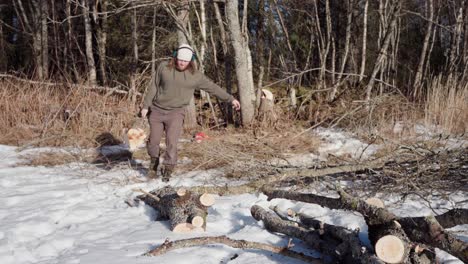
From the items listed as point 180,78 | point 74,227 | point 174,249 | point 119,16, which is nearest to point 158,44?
point 119,16

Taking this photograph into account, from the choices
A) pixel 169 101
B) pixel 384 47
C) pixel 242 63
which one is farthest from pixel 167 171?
pixel 384 47

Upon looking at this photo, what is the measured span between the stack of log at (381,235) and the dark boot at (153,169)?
8.20 ft

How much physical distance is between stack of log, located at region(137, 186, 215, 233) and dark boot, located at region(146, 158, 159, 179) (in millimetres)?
1366

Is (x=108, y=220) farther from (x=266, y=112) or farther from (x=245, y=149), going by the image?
(x=266, y=112)

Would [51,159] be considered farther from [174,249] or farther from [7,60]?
[7,60]

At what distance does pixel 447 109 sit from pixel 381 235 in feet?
17.9

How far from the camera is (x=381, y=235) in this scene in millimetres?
2404

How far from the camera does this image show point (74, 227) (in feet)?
11.8

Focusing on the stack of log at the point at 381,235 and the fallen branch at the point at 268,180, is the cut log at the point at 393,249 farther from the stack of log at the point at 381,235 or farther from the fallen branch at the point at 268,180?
the fallen branch at the point at 268,180

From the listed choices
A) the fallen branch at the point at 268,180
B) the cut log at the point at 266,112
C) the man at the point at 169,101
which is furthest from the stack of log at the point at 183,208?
the cut log at the point at 266,112

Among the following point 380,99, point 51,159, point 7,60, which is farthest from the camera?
point 7,60

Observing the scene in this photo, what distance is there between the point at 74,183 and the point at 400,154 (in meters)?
3.74

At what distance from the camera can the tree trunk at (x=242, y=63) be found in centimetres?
749

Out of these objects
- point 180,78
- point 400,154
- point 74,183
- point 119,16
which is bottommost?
point 74,183
